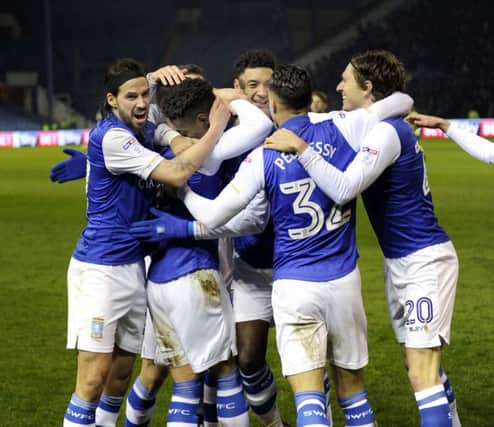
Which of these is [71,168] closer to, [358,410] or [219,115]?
[219,115]

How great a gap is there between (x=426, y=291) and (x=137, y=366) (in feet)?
11.2

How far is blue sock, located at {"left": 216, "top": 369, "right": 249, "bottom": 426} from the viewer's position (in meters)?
4.57

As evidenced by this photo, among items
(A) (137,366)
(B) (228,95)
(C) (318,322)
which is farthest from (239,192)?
(A) (137,366)

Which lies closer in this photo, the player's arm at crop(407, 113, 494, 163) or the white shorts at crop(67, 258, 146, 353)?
the white shorts at crop(67, 258, 146, 353)

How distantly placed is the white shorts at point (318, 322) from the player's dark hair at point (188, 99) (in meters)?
0.93

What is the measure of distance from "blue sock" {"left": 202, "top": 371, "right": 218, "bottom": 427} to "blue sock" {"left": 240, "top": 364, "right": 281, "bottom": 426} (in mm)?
233

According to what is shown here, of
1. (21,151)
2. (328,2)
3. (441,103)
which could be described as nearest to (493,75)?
(441,103)

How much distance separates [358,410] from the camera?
168 inches

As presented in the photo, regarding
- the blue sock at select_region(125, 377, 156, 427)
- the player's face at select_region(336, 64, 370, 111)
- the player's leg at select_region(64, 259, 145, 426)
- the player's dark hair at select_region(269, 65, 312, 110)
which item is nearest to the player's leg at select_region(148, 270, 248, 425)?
the player's leg at select_region(64, 259, 145, 426)

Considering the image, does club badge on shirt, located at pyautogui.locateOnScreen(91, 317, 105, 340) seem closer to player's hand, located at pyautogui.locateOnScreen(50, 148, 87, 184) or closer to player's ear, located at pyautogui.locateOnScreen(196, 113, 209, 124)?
player's hand, located at pyautogui.locateOnScreen(50, 148, 87, 184)

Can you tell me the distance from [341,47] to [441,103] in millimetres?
10952

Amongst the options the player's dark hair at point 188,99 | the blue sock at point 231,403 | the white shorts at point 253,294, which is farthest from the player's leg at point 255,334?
the player's dark hair at point 188,99

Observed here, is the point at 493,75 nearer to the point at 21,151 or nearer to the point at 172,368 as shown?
the point at 21,151

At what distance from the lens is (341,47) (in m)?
50.4
